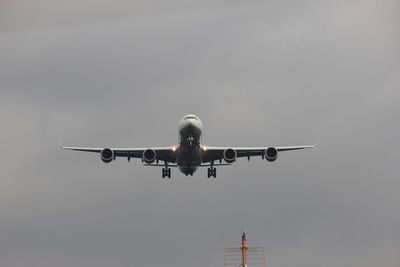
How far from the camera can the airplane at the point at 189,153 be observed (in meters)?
104

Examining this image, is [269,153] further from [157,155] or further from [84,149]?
[84,149]

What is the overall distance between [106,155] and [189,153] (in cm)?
877

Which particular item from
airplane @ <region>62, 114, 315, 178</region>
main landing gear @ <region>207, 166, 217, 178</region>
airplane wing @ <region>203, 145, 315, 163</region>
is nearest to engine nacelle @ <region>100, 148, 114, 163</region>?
airplane @ <region>62, 114, 315, 178</region>

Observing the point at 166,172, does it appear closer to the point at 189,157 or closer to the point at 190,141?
the point at 189,157

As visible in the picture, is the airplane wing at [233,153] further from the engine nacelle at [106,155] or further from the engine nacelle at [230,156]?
the engine nacelle at [106,155]

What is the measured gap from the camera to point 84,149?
113m

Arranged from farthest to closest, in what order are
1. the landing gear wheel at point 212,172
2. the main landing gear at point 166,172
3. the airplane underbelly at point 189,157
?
the landing gear wheel at point 212,172, the main landing gear at point 166,172, the airplane underbelly at point 189,157

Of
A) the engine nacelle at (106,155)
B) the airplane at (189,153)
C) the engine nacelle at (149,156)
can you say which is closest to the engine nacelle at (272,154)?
the airplane at (189,153)

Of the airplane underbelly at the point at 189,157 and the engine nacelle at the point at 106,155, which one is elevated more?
the engine nacelle at the point at 106,155

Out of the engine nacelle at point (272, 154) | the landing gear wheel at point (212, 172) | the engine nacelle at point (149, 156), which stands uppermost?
the landing gear wheel at point (212, 172)

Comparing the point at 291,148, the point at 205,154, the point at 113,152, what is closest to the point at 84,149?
the point at 113,152

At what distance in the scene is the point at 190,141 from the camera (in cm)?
10394

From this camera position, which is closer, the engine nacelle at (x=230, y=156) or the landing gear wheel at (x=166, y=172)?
the engine nacelle at (x=230, y=156)

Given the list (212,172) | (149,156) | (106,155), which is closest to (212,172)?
(212,172)
